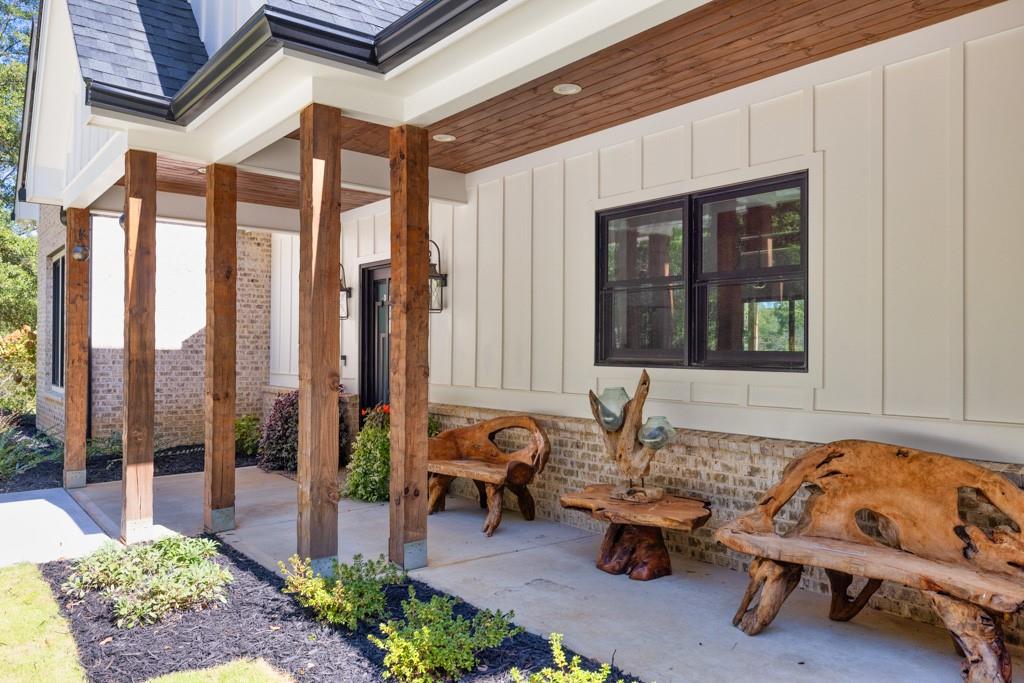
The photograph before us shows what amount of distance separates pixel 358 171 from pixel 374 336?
8.49 feet

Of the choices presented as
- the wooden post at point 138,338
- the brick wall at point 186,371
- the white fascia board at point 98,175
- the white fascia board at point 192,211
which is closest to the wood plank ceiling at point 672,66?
the white fascia board at point 98,175

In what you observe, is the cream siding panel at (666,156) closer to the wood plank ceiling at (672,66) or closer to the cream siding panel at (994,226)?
the wood plank ceiling at (672,66)

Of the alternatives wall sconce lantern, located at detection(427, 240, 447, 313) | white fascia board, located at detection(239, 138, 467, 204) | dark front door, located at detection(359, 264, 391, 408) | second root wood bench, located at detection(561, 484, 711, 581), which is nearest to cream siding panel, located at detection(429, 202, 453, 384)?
wall sconce lantern, located at detection(427, 240, 447, 313)

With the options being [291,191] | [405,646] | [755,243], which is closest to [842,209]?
[755,243]

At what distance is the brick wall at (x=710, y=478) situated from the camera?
3783mm

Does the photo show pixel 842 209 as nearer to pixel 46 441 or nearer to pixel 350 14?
pixel 350 14

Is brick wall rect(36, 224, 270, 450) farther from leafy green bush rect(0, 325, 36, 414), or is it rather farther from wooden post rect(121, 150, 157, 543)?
wooden post rect(121, 150, 157, 543)

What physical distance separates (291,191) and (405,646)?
5476mm

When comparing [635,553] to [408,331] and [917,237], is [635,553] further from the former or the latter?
[917,237]

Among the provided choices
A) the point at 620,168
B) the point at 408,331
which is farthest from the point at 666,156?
the point at 408,331

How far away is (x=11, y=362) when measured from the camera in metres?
13.5

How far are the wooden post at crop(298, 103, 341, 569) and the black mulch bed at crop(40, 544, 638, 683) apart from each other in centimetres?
51

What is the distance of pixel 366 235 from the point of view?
832 centimetres

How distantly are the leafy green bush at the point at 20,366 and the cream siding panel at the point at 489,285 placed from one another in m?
10.6
